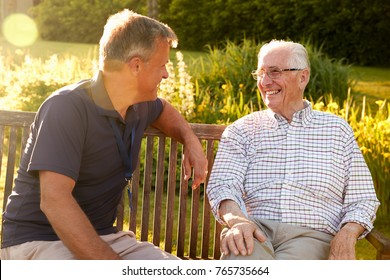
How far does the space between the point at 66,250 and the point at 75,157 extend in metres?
0.43

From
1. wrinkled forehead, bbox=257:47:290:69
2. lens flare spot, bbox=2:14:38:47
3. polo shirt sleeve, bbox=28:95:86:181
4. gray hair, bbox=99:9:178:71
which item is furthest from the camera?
lens flare spot, bbox=2:14:38:47

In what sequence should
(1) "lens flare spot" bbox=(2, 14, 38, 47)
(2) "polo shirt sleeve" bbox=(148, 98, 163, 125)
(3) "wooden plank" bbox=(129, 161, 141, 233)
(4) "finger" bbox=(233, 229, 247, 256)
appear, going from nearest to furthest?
(4) "finger" bbox=(233, 229, 247, 256)
(2) "polo shirt sleeve" bbox=(148, 98, 163, 125)
(3) "wooden plank" bbox=(129, 161, 141, 233)
(1) "lens flare spot" bbox=(2, 14, 38, 47)

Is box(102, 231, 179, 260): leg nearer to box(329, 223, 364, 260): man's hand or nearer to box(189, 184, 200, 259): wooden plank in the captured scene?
box(189, 184, 200, 259): wooden plank

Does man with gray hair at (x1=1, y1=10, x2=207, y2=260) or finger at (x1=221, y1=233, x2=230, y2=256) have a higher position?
man with gray hair at (x1=1, y1=10, x2=207, y2=260)

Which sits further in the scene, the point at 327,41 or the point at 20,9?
the point at 20,9

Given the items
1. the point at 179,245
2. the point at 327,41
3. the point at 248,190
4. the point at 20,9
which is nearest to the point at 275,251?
the point at 248,190

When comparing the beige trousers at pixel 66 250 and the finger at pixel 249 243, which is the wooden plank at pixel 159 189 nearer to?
the beige trousers at pixel 66 250

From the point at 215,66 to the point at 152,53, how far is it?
23.0 ft

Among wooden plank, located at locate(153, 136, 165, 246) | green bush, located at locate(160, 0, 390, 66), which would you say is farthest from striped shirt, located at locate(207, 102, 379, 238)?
green bush, located at locate(160, 0, 390, 66)

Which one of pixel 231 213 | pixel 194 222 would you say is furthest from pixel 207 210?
pixel 231 213

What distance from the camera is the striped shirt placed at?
358cm

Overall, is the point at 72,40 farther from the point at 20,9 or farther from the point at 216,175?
the point at 216,175

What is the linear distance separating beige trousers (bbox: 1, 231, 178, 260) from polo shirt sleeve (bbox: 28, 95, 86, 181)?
1.23 ft

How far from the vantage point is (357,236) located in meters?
3.46
